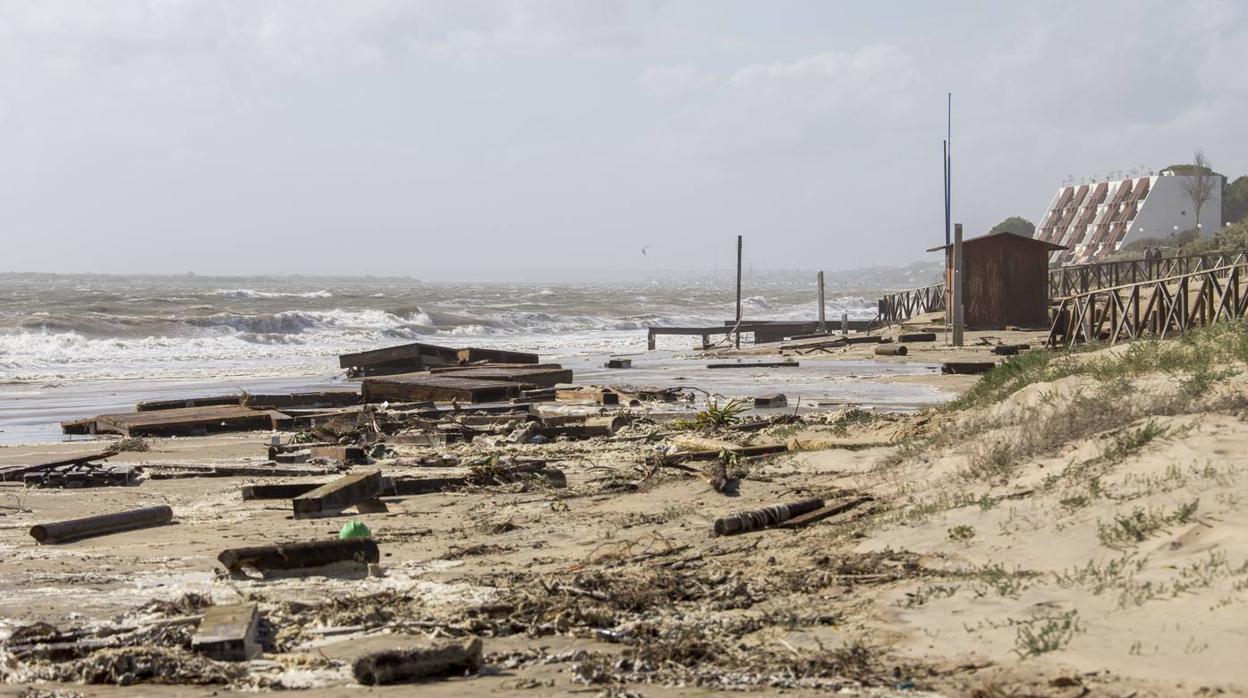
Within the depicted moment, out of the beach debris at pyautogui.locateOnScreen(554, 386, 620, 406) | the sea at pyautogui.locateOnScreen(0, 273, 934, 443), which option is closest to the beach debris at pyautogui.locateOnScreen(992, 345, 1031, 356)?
the sea at pyautogui.locateOnScreen(0, 273, 934, 443)

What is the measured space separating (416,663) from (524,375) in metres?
16.4

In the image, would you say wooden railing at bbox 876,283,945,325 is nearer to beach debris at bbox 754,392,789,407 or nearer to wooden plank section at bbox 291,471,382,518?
beach debris at bbox 754,392,789,407

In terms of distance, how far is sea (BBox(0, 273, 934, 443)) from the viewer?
27.3 metres

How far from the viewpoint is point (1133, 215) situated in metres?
84.9

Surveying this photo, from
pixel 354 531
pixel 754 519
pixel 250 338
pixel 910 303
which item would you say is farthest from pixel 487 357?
pixel 910 303

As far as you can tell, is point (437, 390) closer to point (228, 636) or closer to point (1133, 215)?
point (228, 636)

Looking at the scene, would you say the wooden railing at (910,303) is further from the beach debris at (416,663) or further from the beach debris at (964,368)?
the beach debris at (416,663)

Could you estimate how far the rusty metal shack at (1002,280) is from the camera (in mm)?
35031

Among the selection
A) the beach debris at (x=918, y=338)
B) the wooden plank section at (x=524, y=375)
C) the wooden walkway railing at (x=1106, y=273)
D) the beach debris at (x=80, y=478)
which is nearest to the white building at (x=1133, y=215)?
the wooden walkway railing at (x=1106, y=273)

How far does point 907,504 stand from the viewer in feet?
27.1

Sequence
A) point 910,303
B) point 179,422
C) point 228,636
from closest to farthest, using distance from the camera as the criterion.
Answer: point 228,636, point 179,422, point 910,303

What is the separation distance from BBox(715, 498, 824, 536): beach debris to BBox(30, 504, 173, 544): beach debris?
3956mm

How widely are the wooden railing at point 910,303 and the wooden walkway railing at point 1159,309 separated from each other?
70.0ft

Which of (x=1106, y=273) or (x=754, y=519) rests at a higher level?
(x=1106, y=273)
